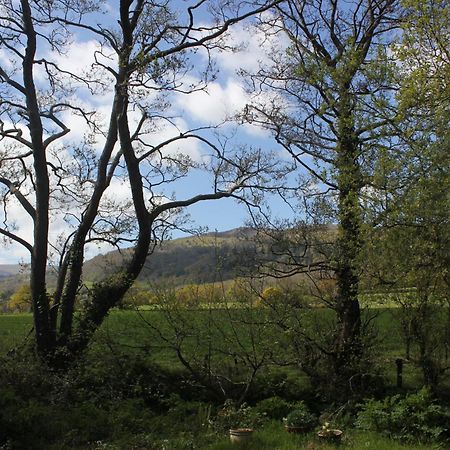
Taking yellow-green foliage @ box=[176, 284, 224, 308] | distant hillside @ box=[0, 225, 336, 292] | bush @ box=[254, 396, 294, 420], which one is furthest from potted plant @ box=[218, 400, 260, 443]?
distant hillside @ box=[0, 225, 336, 292]

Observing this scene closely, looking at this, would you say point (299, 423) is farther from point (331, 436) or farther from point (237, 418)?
point (237, 418)

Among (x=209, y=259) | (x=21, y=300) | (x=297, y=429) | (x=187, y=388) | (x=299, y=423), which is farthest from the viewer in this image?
(x=21, y=300)

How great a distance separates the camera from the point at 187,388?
11.7m

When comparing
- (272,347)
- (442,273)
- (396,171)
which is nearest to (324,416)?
(272,347)

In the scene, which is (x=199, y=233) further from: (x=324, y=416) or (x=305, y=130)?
(x=324, y=416)

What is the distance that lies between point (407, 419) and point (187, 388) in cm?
475

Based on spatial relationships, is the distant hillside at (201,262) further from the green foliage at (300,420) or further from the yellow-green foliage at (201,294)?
the green foliage at (300,420)

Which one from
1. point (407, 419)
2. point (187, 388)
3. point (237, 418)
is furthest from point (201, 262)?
point (407, 419)

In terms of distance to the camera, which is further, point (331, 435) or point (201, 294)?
point (201, 294)

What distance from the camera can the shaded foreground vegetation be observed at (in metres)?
8.84

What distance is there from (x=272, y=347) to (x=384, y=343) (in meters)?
2.28

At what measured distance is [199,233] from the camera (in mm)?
13477

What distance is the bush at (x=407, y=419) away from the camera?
27.1 ft

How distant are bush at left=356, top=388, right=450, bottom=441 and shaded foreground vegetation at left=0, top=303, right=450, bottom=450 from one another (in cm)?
2
